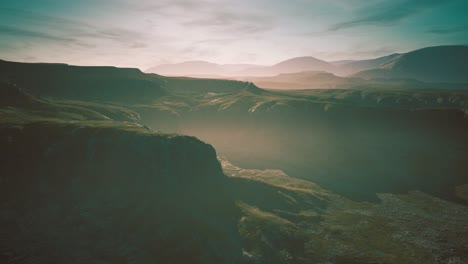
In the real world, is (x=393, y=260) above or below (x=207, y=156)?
below

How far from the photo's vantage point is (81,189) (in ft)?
246

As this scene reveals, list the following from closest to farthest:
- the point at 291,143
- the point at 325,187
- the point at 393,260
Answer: the point at 393,260 → the point at 325,187 → the point at 291,143

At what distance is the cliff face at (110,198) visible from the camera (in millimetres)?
60500

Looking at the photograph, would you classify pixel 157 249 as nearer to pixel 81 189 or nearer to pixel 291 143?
pixel 81 189

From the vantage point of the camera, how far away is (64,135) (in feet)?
280

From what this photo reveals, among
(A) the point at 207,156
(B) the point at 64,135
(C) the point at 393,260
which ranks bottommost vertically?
(C) the point at 393,260

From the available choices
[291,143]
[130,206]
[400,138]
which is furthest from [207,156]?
[400,138]

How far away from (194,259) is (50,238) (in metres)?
34.8

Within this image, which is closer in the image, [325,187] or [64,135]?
[64,135]

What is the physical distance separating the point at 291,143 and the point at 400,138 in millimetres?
72305

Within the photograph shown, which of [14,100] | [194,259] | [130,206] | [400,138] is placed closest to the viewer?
[194,259]

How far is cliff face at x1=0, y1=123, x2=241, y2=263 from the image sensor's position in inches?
2382

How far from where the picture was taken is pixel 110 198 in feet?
244

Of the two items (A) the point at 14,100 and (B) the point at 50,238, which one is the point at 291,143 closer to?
(B) the point at 50,238
